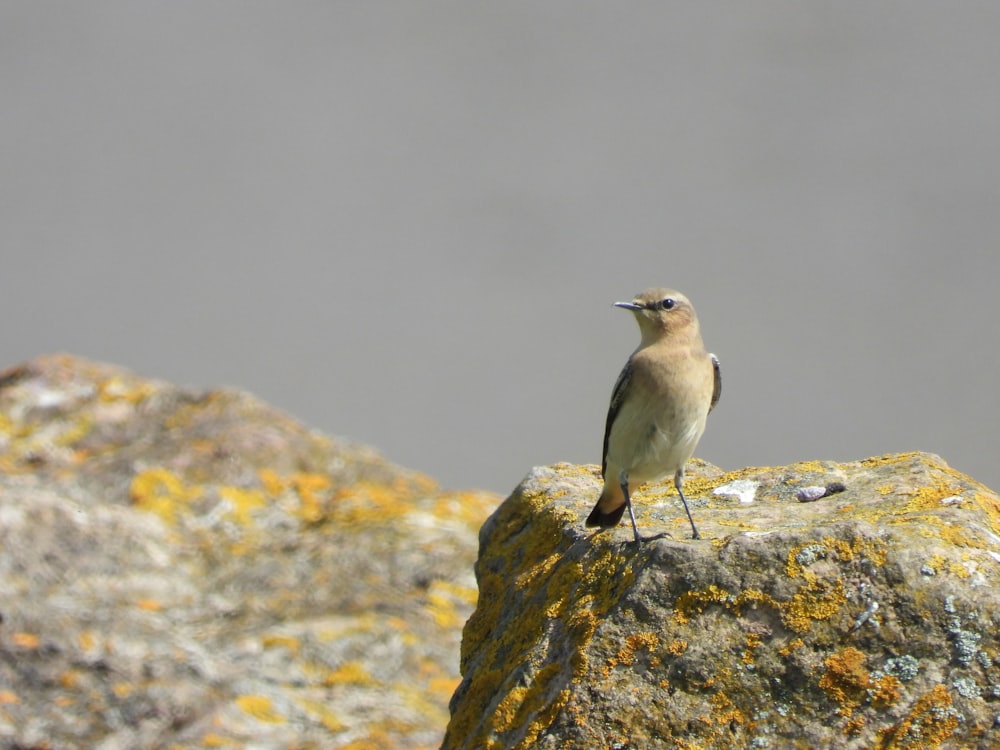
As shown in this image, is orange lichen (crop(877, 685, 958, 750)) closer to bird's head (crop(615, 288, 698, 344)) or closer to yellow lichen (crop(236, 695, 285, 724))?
bird's head (crop(615, 288, 698, 344))

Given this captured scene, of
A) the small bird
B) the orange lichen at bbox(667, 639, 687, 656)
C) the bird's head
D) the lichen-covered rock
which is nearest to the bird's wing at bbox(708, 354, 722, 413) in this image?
the small bird

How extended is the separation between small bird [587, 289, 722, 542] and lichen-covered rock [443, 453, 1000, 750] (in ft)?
3.52

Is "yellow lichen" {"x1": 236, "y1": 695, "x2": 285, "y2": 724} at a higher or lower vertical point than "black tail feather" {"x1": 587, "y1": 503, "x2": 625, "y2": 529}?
lower

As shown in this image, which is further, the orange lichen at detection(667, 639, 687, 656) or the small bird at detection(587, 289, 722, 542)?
the small bird at detection(587, 289, 722, 542)

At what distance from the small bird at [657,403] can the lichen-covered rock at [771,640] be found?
42.3 inches

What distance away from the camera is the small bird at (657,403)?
7.48 metres

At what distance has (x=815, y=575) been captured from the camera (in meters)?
5.48

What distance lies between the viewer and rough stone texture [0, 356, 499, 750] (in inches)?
333

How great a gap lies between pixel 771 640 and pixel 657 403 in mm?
2437

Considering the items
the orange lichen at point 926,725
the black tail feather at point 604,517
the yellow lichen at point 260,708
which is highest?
the black tail feather at point 604,517

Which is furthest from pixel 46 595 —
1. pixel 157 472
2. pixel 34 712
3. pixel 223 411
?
pixel 223 411

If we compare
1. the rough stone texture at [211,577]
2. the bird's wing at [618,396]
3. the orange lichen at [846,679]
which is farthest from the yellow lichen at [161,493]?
the orange lichen at [846,679]

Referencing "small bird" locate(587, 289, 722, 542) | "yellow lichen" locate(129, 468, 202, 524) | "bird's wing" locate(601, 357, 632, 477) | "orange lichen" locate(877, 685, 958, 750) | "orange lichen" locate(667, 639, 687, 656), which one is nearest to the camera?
"orange lichen" locate(877, 685, 958, 750)

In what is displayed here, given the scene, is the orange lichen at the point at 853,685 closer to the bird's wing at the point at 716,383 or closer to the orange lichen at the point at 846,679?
the orange lichen at the point at 846,679
